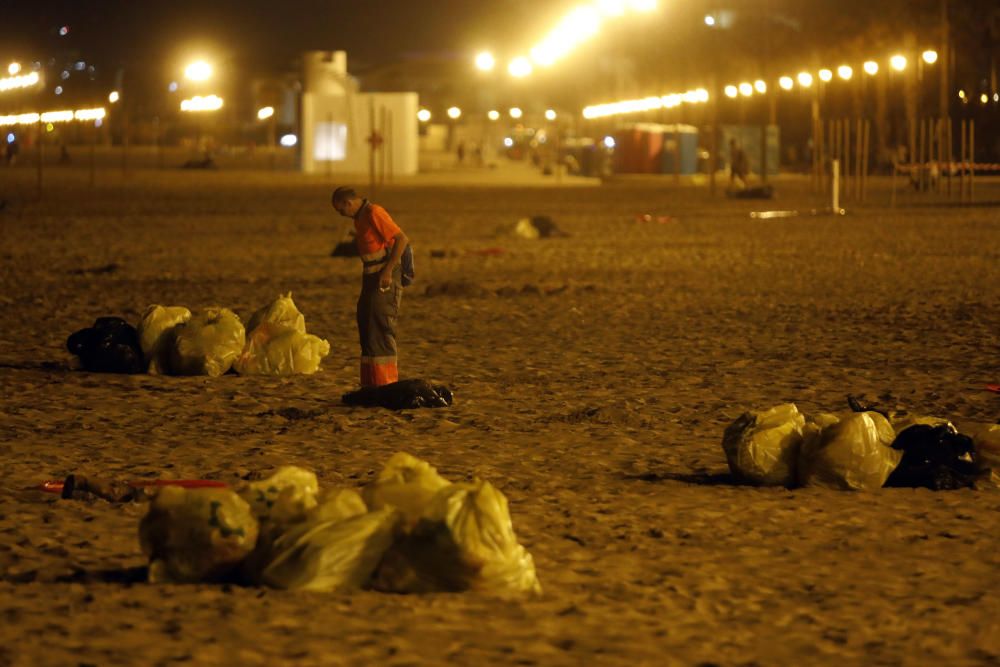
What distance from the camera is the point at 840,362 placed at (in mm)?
12969

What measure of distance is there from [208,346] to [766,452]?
5128mm

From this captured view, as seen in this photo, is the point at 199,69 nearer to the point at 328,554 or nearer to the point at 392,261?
the point at 392,261

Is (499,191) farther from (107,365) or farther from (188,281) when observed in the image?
(107,365)

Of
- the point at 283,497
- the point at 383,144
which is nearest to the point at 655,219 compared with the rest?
the point at 383,144

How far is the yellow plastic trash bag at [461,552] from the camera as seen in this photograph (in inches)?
236

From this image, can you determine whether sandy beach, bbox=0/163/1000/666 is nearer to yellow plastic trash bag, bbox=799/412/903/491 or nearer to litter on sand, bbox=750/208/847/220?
yellow plastic trash bag, bbox=799/412/903/491

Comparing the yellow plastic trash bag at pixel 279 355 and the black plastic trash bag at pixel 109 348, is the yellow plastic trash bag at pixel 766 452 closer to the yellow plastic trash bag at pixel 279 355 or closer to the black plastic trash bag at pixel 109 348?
the yellow plastic trash bag at pixel 279 355

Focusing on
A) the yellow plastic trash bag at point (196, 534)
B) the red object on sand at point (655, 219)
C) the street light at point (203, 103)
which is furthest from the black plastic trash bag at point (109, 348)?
the street light at point (203, 103)

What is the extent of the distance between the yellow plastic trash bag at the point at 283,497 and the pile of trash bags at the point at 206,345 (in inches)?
222

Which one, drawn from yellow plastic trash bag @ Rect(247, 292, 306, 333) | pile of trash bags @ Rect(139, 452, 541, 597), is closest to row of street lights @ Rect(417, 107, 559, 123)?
yellow plastic trash bag @ Rect(247, 292, 306, 333)

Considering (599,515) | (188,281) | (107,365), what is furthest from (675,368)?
(188,281)

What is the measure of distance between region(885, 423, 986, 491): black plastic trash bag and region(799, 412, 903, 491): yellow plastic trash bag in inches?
3.0

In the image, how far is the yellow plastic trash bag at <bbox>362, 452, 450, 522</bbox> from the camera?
6434 millimetres

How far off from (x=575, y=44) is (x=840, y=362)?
2999 inches
